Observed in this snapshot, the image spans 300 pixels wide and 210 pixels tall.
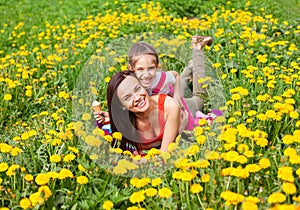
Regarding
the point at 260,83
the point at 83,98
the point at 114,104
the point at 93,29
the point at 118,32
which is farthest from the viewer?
the point at 93,29

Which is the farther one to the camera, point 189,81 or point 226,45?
point 226,45

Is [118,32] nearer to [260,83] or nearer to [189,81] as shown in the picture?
[189,81]

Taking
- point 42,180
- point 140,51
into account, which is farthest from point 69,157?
point 140,51

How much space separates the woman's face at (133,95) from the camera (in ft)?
11.2

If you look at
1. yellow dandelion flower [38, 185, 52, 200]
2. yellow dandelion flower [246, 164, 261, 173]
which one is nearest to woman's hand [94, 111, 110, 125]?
yellow dandelion flower [38, 185, 52, 200]

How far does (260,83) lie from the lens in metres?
3.94

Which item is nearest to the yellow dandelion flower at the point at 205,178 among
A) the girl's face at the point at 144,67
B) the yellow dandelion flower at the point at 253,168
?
the yellow dandelion flower at the point at 253,168

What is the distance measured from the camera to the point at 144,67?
363cm

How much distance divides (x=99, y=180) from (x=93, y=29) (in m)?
4.00

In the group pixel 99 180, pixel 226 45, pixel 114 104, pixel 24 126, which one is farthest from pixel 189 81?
pixel 99 180

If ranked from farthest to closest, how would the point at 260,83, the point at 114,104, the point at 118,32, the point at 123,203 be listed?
the point at 118,32, the point at 260,83, the point at 114,104, the point at 123,203

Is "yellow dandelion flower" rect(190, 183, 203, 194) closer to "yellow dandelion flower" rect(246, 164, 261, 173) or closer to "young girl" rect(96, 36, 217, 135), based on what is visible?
"yellow dandelion flower" rect(246, 164, 261, 173)

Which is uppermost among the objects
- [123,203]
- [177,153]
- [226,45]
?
[226,45]

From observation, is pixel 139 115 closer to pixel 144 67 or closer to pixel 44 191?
pixel 144 67
